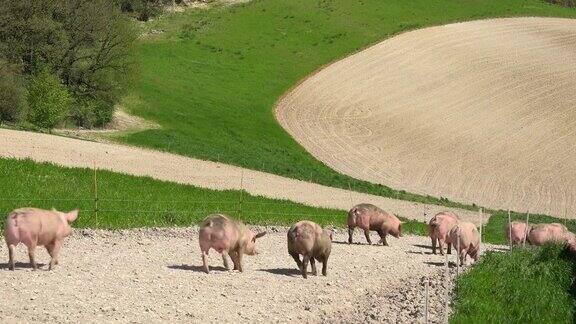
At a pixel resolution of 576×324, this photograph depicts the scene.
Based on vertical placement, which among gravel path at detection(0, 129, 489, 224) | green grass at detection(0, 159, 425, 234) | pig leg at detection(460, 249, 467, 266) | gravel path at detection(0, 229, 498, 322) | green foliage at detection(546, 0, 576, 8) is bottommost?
gravel path at detection(0, 229, 498, 322)

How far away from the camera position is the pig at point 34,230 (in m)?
23.6

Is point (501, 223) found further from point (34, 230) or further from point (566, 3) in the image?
point (566, 3)

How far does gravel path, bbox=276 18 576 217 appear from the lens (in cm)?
7438

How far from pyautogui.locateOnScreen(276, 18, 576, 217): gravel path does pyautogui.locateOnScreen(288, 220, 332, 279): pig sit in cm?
4069

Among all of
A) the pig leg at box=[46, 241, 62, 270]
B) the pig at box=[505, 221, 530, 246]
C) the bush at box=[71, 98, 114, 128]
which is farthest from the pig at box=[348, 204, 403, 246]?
the bush at box=[71, 98, 114, 128]

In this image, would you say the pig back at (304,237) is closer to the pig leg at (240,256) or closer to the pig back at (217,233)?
the pig leg at (240,256)

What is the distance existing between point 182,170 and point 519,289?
3087cm

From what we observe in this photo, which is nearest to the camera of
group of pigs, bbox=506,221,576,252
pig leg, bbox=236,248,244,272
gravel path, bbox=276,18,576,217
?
pig leg, bbox=236,248,244,272

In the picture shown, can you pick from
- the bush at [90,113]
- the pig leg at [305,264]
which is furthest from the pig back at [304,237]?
the bush at [90,113]

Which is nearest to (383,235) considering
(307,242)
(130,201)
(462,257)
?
(462,257)

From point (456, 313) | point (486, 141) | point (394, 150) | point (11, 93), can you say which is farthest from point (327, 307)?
point (486, 141)

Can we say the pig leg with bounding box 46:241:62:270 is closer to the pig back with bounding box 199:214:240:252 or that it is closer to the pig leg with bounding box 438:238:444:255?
the pig back with bounding box 199:214:240:252

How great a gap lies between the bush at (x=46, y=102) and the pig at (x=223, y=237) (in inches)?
1685

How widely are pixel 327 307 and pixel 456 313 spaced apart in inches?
113
